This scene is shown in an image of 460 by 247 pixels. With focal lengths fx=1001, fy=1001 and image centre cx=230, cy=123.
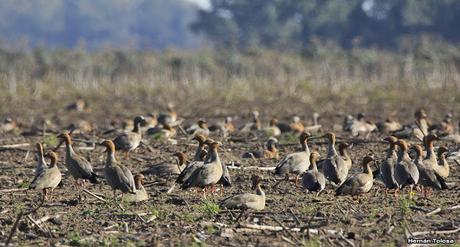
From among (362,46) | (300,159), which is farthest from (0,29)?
(300,159)

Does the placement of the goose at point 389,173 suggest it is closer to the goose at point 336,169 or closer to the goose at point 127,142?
the goose at point 336,169

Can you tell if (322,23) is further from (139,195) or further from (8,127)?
(139,195)

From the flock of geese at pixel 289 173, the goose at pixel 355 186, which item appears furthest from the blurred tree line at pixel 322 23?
the goose at pixel 355 186

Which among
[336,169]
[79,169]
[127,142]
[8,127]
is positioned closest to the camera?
[336,169]

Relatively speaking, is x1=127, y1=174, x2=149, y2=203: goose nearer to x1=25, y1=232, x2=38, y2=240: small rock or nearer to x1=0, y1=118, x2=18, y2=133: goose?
x1=25, y1=232, x2=38, y2=240: small rock

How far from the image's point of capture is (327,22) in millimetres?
92125

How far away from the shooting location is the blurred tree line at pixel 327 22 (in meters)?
86.6

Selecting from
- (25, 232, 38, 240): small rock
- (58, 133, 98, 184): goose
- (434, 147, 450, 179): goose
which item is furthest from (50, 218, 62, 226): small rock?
(434, 147, 450, 179): goose

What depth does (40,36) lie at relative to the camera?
169875 mm

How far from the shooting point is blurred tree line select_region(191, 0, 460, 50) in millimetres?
86625

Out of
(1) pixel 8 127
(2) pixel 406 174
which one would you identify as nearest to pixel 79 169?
(2) pixel 406 174

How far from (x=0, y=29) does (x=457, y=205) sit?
159 meters

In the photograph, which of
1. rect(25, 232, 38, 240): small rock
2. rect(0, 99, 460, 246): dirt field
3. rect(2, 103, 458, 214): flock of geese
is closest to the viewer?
rect(0, 99, 460, 246): dirt field

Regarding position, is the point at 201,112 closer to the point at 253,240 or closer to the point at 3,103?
the point at 3,103
